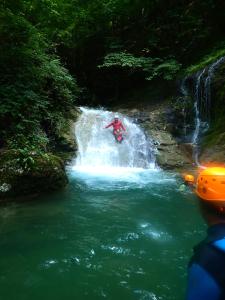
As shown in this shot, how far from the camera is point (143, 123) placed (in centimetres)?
1352

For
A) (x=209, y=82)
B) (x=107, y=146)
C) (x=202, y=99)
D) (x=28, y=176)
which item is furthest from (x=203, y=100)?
(x=28, y=176)

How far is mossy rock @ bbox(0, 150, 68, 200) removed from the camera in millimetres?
7176

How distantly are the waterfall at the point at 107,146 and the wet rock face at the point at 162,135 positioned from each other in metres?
0.30

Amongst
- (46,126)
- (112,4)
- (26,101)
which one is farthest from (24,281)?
(112,4)

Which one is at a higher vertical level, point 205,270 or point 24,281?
point 205,270

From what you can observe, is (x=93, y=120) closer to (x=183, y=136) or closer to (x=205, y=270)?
(x=183, y=136)

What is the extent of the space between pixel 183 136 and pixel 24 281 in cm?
983

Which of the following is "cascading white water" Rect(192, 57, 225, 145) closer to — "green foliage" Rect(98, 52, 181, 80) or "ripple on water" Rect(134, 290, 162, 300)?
"green foliage" Rect(98, 52, 181, 80)

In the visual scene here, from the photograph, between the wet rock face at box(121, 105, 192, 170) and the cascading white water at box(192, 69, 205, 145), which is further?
the cascading white water at box(192, 69, 205, 145)

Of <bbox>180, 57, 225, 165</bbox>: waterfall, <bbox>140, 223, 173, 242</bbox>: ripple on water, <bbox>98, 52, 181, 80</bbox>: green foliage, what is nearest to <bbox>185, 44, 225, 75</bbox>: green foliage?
<bbox>180, 57, 225, 165</bbox>: waterfall

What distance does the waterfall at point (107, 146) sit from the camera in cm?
1177

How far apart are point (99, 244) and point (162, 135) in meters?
8.15

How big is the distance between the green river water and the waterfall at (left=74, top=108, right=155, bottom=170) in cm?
333

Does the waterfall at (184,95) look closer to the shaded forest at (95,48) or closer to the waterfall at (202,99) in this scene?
the waterfall at (202,99)
